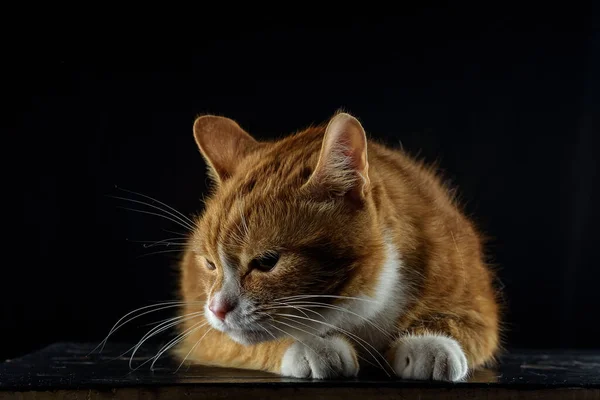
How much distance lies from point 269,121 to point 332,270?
1.13 metres

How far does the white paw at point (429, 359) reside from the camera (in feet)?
5.02

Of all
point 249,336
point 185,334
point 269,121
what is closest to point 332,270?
point 249,336

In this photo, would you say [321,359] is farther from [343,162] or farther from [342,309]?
[343,162]

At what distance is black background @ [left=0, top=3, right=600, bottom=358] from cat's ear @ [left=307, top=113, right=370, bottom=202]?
0.98 meters

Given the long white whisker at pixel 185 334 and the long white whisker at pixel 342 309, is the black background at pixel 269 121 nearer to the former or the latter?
the long white whisker at pixel 185 334

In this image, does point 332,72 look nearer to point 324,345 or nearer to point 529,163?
point 529,163

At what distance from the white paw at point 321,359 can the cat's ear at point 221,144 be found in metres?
0.40

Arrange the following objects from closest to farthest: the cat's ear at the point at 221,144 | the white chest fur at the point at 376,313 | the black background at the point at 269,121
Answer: the white chest fur at the point at 376,313 < the cat's ear at the point at 221,144 < the black background at the point at 269,121

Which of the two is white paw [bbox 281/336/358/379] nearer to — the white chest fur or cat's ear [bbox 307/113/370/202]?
the white chest fur

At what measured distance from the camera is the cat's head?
1524 mm

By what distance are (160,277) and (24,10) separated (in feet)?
2.69

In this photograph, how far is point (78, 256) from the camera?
8.50 ft

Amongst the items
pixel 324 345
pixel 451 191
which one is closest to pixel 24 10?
pixel 451 191

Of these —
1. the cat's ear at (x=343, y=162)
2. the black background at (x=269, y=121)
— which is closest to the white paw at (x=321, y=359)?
the cat's ear at (x=343, y=162)
